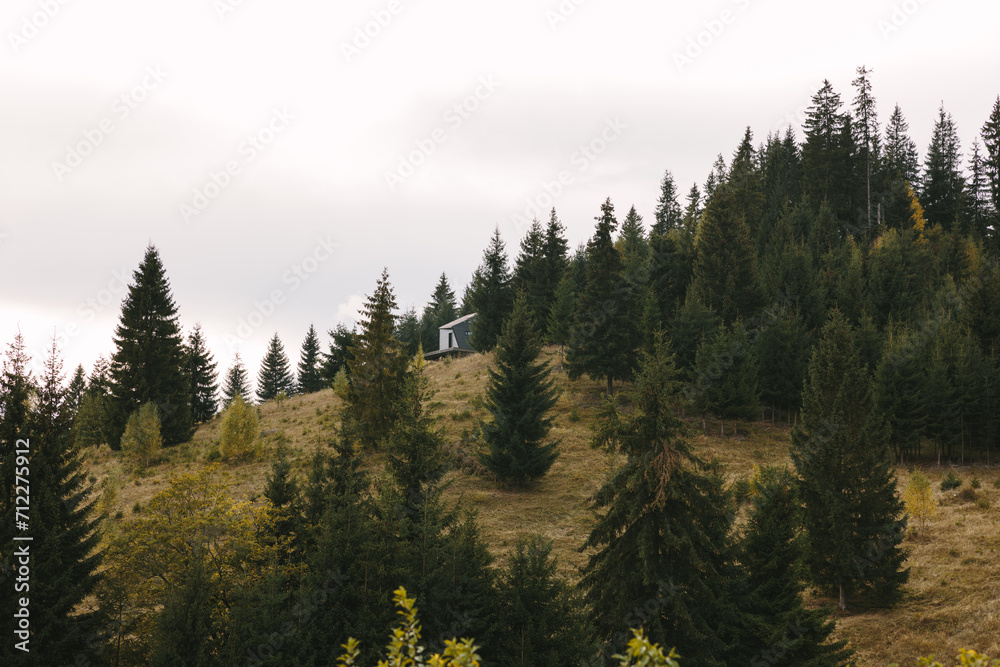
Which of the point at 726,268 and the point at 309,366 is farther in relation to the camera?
the point at 309,366

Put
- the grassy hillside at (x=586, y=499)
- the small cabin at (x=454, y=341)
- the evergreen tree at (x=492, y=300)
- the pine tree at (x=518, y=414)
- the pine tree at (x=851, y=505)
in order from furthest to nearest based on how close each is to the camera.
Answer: the small cabin at (x=454, y=341) → the evergreen tree at (x=492, y=300) → the pine tree at (x=518, y=414) → the pine tree at (x=851, y=505) → the grassy hillside at (x=586, y=499)

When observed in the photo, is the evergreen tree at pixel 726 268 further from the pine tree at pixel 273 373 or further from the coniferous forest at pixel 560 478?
the pine tree at pixel 273 373

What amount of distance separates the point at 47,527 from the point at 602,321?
35645 millimetres

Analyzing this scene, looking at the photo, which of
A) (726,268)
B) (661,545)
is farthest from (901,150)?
(661,545)

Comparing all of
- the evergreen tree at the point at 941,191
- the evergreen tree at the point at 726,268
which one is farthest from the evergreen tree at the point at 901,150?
the evergreen tree at the point at 726,268

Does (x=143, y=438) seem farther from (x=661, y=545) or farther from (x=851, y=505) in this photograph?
(x=851, y=505)

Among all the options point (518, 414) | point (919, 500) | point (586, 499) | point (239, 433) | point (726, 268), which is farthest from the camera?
point (726, 268)

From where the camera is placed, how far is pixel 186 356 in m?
47.2

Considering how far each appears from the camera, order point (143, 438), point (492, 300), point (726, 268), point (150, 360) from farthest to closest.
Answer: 1. point (492, 300)
2. point (726, 268)
3. point (150, 360)
4. point (143, 438)

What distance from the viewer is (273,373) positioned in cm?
8788

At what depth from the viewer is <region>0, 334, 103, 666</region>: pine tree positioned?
50.0ft

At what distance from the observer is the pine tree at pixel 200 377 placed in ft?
181

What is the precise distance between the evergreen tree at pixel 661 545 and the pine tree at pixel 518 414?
53.0 feet

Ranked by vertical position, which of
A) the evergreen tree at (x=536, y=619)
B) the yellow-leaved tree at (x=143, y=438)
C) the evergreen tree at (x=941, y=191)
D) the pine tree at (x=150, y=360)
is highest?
the evergreen tree at (x=941, y=191)
